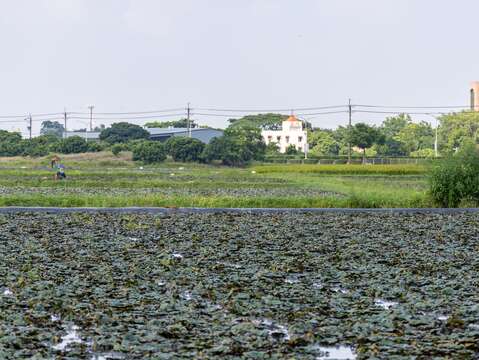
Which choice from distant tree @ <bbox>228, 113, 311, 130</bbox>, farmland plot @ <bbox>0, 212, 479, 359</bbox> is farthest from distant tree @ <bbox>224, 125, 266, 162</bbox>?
farmland plot @ <bbox>0, 212, 479, 359</bbox>

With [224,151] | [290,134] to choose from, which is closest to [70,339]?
[224,151]

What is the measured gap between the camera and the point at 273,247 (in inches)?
521

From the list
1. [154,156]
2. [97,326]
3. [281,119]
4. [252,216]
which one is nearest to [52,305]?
[97,326]

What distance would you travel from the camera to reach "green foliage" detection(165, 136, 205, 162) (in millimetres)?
68062

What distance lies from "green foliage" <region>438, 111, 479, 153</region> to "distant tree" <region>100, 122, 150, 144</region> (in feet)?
112

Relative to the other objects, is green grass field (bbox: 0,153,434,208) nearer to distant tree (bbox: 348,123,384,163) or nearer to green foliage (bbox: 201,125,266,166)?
green foliage (bbox: 201,125,266,166)

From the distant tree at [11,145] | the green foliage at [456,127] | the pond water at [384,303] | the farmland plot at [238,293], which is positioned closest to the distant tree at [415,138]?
the green foliage at [456,127]

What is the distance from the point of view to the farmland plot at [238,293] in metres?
6.62

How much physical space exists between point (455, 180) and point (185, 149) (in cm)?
4754

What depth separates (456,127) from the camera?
86.3 metres

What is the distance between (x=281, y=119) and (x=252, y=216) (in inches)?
3858

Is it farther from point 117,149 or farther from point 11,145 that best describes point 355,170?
point 11,145

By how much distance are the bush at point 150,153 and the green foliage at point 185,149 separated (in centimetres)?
84

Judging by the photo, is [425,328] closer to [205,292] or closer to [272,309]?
[272,309]
